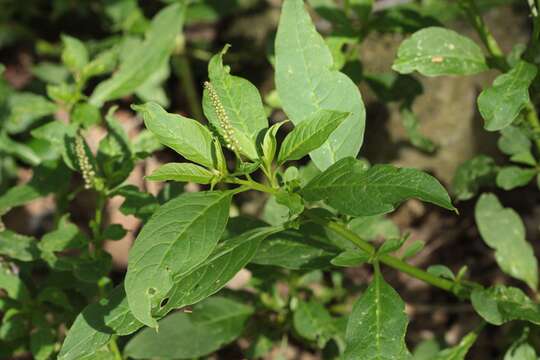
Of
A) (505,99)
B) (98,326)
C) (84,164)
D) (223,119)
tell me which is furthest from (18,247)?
(505,99)

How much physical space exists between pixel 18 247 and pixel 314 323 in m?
1.12

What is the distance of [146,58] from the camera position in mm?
3303

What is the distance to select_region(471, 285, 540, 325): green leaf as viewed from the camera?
2094 mm

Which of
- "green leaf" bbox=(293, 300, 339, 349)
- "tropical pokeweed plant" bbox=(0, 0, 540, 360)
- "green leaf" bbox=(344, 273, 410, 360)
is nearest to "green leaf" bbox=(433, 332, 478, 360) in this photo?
"tropical pokeweed plant" bbox=(0, 0, 540, 360)

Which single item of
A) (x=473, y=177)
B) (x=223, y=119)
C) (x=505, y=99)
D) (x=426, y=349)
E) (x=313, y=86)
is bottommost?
(x=426, y=349)

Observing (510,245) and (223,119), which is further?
(510,245)

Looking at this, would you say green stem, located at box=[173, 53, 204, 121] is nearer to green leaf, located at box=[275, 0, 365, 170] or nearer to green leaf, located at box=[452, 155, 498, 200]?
green leaf, located at box=[452, 155, 498, 200]

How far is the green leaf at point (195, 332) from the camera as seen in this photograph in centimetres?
265

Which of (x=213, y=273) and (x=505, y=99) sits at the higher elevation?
(x=505, y=99)

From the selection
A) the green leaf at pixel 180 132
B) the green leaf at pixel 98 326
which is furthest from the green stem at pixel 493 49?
the green leaf at pixel 98 326

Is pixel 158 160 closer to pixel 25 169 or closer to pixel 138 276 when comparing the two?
pixel 25 169

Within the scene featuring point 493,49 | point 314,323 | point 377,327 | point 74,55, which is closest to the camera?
point 377,327

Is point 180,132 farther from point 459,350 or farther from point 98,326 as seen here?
point 459,350

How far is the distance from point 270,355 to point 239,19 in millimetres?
2061
